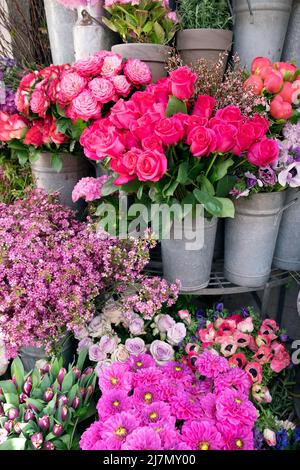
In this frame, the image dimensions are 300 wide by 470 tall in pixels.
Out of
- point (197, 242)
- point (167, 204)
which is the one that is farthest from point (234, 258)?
point (167, 204)

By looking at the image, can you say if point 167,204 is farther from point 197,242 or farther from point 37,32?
point 37,32

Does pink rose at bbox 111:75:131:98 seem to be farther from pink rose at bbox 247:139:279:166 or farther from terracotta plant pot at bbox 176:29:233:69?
pink rose at bbox 247:139:279:166

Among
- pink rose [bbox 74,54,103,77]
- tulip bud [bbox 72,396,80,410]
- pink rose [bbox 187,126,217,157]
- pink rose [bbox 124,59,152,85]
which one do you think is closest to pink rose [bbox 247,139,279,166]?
pink rose [bbox 187,126,217,157]

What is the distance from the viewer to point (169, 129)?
31.1 inches

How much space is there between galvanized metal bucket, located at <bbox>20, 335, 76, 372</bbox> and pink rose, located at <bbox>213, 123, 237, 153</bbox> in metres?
0.73

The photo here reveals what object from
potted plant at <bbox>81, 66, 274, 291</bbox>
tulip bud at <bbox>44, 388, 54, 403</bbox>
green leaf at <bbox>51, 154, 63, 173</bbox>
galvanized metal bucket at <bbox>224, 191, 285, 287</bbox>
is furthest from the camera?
green leaf at <bbox>51, 154, 63, 173</bbox>

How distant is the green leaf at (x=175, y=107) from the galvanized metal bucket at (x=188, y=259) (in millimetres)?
280

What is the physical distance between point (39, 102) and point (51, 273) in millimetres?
462

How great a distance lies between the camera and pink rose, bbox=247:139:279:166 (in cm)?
85

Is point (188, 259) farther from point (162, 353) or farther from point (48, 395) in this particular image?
point (48, 395)

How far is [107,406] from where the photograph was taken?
773 millimetres

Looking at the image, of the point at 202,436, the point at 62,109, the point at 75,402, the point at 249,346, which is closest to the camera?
the point at 202,436

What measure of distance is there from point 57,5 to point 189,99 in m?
0.60

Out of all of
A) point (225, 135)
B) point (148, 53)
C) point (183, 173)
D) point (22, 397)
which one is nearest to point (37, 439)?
point (22, 397)
